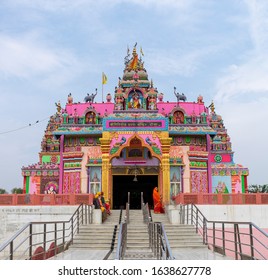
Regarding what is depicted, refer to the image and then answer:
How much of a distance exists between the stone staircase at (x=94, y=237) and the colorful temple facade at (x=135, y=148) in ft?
24.9

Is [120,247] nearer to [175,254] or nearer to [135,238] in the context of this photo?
[175,254]

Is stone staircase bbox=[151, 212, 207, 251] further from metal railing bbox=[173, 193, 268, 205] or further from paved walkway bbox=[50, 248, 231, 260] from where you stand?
metal railing bbox=[173, 193, 268, 205]

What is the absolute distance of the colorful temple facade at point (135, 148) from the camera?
84.9 feet

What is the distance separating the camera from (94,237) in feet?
54.7

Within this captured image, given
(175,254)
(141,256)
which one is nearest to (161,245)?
(141,256)

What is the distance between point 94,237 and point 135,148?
12.2m

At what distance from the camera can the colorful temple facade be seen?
2588cm

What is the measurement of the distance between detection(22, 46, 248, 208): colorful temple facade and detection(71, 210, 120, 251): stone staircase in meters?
7.60

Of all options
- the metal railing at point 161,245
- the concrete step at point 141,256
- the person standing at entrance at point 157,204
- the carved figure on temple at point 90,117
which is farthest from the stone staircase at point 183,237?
the carved figure on temple at point 90,117

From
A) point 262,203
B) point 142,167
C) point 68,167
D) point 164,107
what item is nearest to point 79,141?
point 68,167

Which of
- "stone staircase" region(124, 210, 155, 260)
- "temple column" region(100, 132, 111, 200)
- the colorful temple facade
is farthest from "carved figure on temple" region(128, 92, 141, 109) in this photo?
"stone staircase" region(124, 210, 155, 260)

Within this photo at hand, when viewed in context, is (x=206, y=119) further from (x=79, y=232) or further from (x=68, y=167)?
(x=79, y=232)

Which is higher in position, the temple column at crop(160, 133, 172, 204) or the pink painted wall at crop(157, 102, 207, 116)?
the pink painted wall at crop(157, 102, 207, 116)
